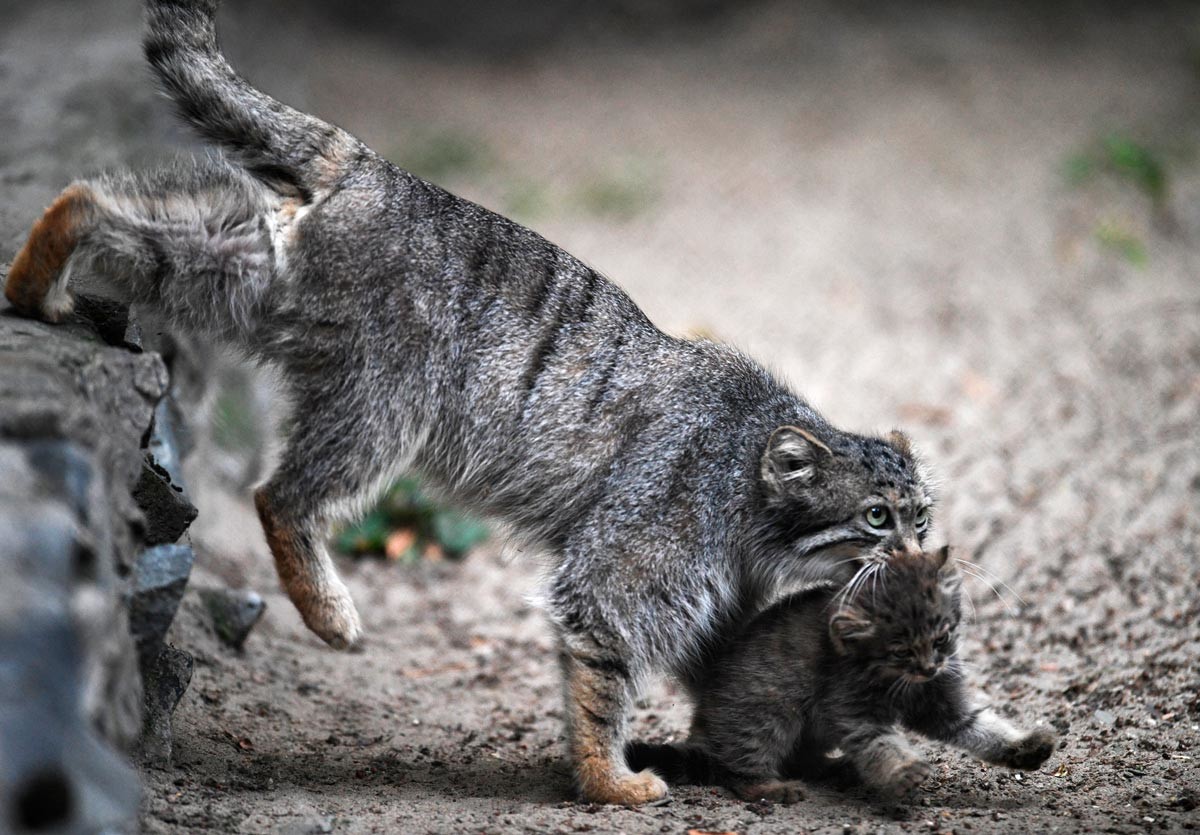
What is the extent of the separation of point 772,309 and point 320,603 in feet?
21.0

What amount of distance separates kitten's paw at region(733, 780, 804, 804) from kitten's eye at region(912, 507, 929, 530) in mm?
1096

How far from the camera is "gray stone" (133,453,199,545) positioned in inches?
157

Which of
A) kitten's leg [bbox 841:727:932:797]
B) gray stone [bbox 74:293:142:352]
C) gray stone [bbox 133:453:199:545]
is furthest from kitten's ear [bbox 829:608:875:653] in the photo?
gray stone [bbox 74:293:142:352]

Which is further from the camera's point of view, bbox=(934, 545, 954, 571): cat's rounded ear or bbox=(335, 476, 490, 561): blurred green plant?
bbox=(335, 476, 490, 561): blurred green plant

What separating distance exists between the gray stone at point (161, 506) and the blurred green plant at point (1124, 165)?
887cm

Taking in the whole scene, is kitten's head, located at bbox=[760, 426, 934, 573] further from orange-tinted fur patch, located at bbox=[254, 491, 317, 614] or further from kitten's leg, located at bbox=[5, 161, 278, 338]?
kitten's leg, located at bbox=[5, 161, 278, 338]

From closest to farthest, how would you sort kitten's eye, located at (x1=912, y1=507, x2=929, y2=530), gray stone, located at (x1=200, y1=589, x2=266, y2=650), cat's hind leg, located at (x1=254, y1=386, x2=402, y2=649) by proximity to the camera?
cat's hind leg, located at (x1=254, y1=386, x2=402, y2=649) → kitten's eye, located at (x1=912, y1=507, x2=929, y2=530) → gray stone, located at (x1=200, y1=589, x2=266, y2=650)

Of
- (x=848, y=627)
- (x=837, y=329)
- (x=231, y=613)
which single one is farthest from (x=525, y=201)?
(x=848, y=627)

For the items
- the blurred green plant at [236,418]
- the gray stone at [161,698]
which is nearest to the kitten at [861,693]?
the gray stone at [161,698]

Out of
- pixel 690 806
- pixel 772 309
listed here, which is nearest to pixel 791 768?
pixel 690 806

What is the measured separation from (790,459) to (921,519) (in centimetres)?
59

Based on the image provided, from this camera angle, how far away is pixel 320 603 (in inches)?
173

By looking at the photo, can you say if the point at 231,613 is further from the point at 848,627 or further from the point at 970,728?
the point at 970,728

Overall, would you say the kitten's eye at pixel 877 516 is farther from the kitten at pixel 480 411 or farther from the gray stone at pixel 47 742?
the gray stone at pixel 47 742
